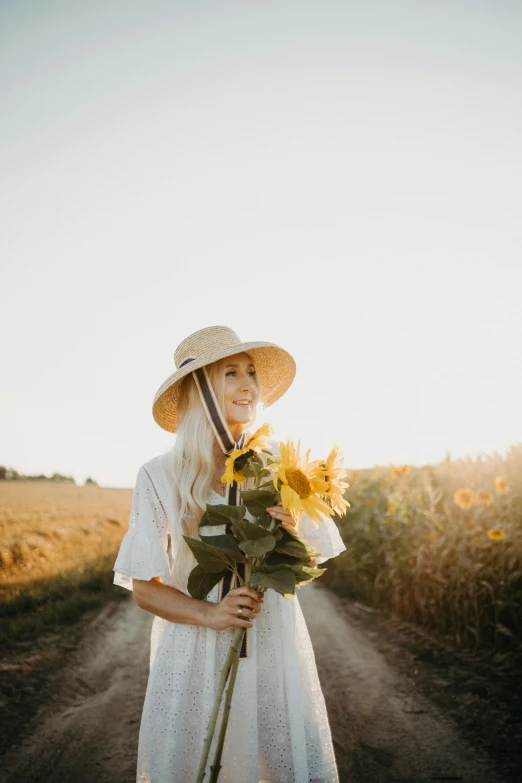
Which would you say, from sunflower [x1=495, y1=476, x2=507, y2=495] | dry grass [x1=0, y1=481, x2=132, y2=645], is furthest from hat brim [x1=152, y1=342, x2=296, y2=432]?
dry grass [x1=0, y1=481, x2=132, y2=645]

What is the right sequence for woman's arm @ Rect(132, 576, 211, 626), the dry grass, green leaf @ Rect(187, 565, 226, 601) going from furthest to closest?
the dry grass → woman's arm @ Rect(132, 576, 211, 626) → green leaf @ Rect(187, 565, 226, 601)

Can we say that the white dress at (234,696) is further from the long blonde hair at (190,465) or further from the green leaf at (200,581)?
the green leaf at (200,581)

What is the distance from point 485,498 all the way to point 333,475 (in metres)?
4.15

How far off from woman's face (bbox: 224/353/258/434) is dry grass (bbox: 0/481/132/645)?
4.40 meters

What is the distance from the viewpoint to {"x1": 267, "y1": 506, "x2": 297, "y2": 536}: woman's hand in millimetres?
1711

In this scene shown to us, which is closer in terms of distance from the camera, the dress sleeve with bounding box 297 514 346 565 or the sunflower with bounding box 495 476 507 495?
the dress sleeve with bounding box 297 514 346 565

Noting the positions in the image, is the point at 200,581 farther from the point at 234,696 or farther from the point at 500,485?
the point at 500,485

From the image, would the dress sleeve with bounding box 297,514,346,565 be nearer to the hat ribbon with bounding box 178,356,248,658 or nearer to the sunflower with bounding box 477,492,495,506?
the hat ribbon with bounding box 178,356,248,658

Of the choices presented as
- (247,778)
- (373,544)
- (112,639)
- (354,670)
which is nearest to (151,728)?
(247,778)

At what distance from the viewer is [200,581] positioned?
1.84m

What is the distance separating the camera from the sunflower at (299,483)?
5.68 feet

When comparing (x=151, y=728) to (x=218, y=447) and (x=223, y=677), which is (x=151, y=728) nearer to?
(x=223, y=677)

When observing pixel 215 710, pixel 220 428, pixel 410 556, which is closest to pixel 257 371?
pixel 220 428

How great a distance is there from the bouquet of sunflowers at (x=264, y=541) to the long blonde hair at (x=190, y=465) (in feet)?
0.92
